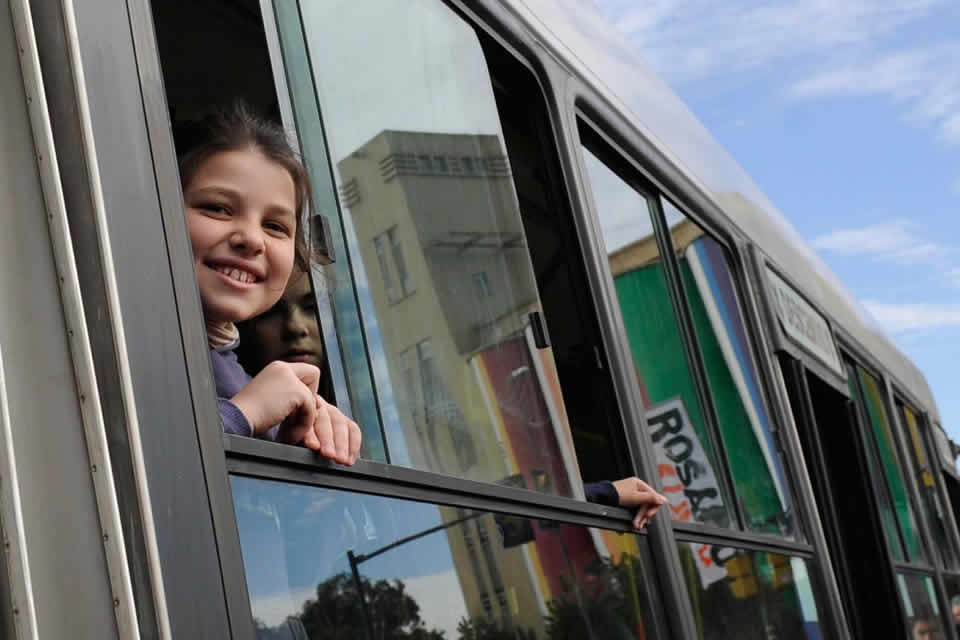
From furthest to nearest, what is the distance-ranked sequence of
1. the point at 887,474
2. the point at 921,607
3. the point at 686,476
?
the point at 887,474
the point at 921,607
the point at 686,476

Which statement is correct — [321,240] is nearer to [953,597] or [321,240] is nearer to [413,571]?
[413,571]

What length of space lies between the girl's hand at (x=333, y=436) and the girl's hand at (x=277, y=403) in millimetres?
11

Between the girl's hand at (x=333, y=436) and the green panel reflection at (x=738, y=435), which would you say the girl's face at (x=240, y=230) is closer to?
the girl's hand at (x=333, y=436)

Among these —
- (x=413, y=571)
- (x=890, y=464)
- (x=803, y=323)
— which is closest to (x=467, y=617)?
(x=413, y=571)

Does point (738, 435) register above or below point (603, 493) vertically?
above

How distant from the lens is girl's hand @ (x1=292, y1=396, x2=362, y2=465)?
1.37m

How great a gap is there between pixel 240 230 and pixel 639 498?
0.92 m

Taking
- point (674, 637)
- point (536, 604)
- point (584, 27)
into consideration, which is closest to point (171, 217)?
point (536, 604)

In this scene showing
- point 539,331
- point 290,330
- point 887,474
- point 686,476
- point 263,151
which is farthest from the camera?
point 887,474

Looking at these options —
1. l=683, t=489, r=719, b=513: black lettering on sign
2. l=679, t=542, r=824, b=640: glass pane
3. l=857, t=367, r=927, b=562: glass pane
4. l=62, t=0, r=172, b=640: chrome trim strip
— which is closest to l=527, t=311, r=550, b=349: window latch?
l=679, t=542, r=824, b=640: glass pane

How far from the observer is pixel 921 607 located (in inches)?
205

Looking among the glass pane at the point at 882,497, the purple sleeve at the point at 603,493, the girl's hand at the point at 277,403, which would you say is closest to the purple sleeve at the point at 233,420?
the girl's hand at the point at 277,403

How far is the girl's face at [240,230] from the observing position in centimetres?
155

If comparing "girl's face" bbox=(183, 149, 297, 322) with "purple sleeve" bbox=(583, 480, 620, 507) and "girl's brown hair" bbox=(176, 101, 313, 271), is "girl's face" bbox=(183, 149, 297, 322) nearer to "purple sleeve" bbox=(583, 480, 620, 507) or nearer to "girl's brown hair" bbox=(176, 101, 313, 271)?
"girl's brown hair" bbox=(176, 101, 313, 271)
